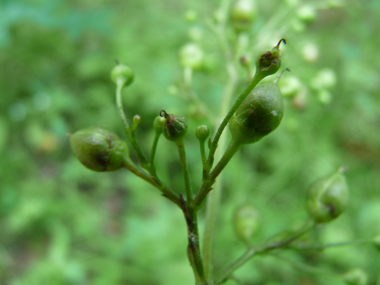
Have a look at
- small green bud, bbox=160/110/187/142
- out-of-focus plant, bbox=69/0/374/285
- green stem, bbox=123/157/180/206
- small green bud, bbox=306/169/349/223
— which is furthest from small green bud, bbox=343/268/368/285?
small green bud, bbox=160/110/187/142

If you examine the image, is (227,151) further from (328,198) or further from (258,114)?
(328,198)

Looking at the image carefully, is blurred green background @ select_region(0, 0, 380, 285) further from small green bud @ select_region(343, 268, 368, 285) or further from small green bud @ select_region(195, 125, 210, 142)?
small green bud @ select_region(195, 125, 210, 142)

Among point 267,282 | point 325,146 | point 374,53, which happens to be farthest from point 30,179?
point 374,53

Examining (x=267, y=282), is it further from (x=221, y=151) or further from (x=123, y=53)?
(x=123, y=53)

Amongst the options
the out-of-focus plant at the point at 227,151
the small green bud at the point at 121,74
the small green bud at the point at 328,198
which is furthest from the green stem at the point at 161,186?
the small green bud at the point at 328,198

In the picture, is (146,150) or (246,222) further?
(146,150)

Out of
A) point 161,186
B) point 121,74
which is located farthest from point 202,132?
point 121,74
